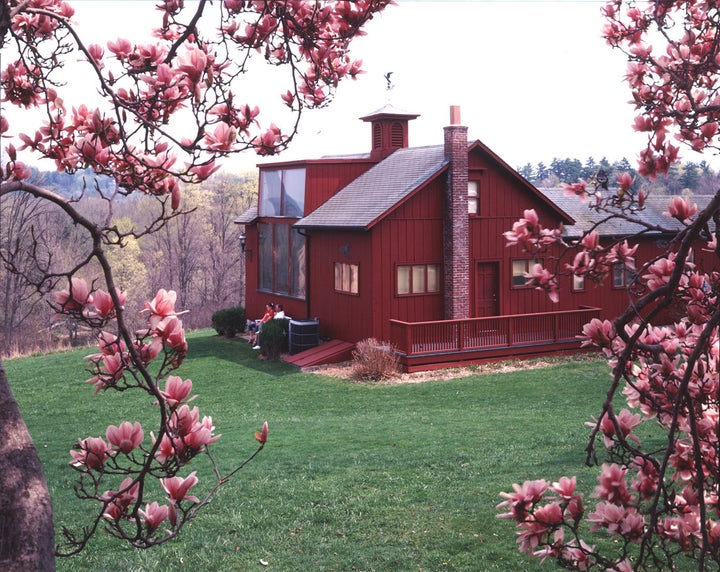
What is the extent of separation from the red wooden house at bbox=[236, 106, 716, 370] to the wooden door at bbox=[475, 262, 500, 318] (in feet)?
0.10

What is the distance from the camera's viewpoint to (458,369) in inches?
813

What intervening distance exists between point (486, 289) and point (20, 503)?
2075 cm

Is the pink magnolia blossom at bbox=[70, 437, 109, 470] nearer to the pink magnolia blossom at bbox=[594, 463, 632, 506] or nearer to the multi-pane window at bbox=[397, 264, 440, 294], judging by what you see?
the pink magnolia blossom at bbox=[594, 463, 632, 506]

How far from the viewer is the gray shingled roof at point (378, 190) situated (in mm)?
21750

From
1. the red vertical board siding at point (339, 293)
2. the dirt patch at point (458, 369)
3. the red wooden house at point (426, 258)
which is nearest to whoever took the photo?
the dirt patch at point (458, 369)

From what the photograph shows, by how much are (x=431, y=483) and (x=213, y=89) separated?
292 inches

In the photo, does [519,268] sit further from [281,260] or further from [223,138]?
[223,138]

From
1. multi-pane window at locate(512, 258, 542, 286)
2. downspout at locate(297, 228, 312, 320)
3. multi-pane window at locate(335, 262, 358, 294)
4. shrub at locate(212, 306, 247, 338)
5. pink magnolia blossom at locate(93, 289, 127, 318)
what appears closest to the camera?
pink magnolia blossom at locate(93, 289, 127, 318)

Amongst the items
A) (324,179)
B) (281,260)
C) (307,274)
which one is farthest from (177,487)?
(281,260)

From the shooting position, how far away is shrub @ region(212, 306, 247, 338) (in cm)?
2922

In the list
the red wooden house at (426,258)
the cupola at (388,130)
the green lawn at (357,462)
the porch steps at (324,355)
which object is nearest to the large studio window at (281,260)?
the red wooden house at (426,258)

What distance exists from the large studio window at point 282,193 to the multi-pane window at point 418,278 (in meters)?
4.73

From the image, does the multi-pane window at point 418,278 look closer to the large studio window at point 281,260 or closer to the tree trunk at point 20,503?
the large studio window at point 281,260

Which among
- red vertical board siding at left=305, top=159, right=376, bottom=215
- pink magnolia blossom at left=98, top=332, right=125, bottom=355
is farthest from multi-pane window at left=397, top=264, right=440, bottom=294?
pink magnolia blossom at left=98, top=332, right=125, bottom=355
